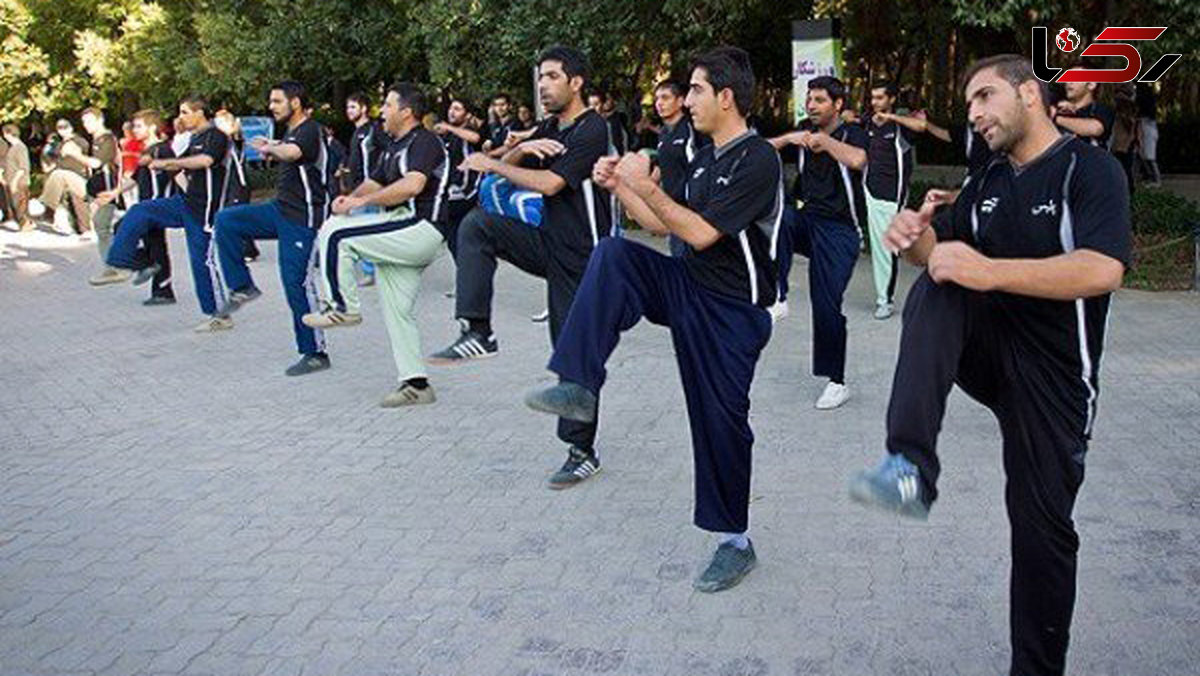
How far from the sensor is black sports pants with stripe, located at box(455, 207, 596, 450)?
241 inches

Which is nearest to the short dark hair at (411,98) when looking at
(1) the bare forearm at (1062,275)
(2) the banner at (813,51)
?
(1) the bare forearm at (1062,275)

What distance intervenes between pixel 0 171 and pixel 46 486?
14.6 metres

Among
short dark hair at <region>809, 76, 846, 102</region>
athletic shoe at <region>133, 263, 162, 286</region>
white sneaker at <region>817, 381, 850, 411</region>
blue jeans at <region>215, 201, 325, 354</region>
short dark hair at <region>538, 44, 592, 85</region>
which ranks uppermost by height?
short dark hair at <region>538, 44, 592, 85</region>

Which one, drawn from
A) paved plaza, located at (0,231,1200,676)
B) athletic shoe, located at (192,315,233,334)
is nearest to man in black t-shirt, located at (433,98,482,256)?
athletic shoe, located at (192,315,233,334)

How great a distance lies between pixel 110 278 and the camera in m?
13.3

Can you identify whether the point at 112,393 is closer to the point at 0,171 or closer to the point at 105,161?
the point at 105,161

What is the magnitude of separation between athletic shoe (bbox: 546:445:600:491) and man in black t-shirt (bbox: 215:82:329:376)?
3045 millimetres

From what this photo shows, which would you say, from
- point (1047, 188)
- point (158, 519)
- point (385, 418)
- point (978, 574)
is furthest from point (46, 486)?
point (1047, 188)

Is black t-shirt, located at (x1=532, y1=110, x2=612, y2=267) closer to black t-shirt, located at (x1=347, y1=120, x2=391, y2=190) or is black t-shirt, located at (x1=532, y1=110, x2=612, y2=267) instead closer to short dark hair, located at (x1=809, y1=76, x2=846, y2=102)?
short dark hair, located at (x1=809, y1=76, x2=846, y2=102)

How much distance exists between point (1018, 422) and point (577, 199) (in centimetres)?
303

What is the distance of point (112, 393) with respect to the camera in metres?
8.37

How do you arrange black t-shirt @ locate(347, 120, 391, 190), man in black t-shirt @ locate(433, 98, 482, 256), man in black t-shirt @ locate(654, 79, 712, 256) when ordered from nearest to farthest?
man in black t-shirt @ locate(654, 79, 712, 256)
black t-shirt @ locate(347, 120, 391, 190)
man in black t-shirt @ locate(433, 98, 482, 256)

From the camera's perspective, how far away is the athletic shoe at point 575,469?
5961mm

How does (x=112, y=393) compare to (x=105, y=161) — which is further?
(x=105, y=161)
